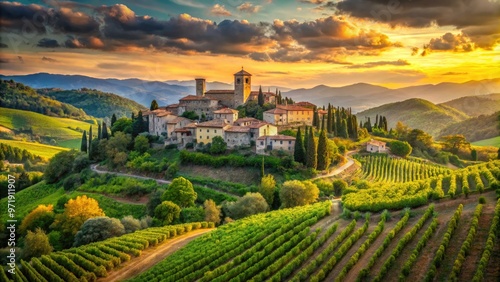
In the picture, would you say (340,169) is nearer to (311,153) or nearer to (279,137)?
(311,153)

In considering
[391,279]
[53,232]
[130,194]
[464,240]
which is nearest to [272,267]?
[391,279]

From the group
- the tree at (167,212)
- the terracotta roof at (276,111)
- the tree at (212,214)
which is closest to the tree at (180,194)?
the tree at (167,212)

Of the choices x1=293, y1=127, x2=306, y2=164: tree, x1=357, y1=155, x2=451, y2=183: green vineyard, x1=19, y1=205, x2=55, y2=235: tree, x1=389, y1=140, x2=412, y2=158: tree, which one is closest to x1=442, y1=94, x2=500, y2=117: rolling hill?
x1=389, y1=140, x2=412, y2=158: tree

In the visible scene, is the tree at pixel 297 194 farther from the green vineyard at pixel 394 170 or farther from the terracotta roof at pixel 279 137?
the terracotta roof at pixel 279 137

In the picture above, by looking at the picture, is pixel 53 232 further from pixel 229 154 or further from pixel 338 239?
pixel 338 239

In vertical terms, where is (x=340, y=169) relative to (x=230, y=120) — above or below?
below

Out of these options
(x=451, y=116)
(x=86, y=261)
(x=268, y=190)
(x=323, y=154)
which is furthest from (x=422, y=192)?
(x=451, y=116)
